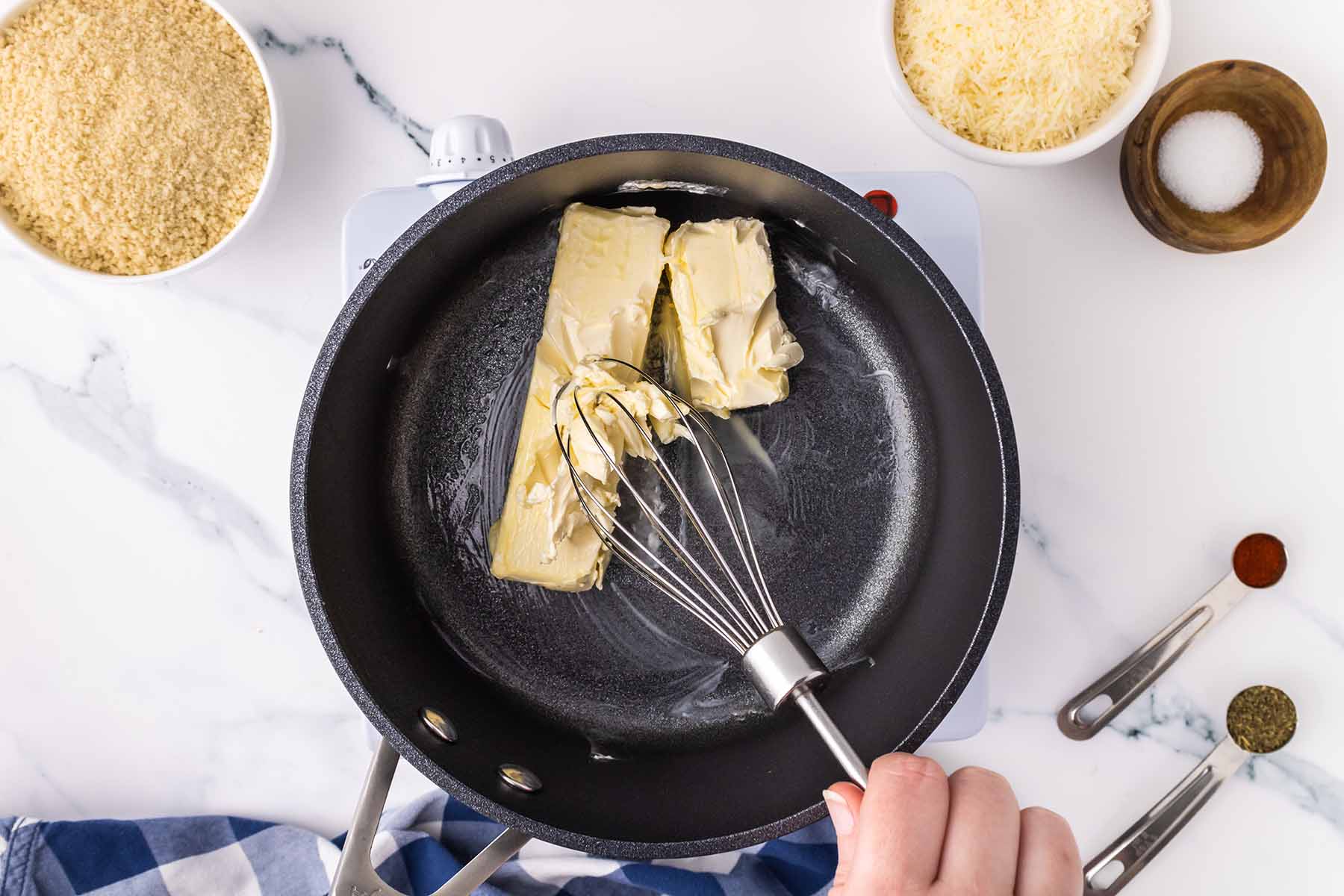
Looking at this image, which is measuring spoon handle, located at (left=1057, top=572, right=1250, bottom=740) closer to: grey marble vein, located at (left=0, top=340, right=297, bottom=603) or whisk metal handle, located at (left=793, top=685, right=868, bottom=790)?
whisk metal handle, located at (left=793, top=685, right=868, bottom=790)

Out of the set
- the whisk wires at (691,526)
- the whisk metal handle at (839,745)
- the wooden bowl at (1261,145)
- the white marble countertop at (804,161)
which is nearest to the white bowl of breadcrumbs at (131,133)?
the white marble countertop at (804,161)

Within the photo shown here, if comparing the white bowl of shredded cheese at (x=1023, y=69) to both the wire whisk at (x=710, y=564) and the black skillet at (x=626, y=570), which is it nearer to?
the black skillet at (x=626, y=570)

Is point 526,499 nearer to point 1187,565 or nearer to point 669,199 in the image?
point 669,199

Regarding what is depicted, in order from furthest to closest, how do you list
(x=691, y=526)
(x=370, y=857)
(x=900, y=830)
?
1. (x=691, y=526)
2. (x=370, y=857)
3. (x=900, y=830)

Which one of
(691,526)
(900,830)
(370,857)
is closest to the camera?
(900,830)

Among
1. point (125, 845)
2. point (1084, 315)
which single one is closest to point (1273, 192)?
point (1084, 315)

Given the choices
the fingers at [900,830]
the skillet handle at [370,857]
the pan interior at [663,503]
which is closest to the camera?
the fingers at [900,830]

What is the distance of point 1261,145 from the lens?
714mm

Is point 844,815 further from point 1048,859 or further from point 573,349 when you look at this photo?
point 573,349

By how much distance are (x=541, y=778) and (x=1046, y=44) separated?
1.93 feet

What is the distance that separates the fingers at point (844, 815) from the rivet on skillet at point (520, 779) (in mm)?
236

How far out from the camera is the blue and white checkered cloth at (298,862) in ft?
2.44

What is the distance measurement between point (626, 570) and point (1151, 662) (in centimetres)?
→ 41

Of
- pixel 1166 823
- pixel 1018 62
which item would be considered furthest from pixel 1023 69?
pixel 1166 823
